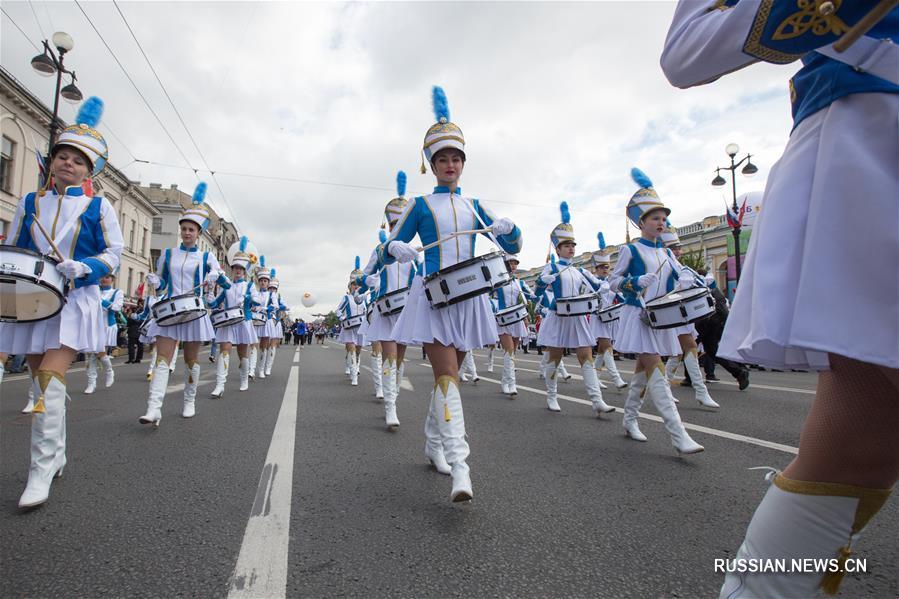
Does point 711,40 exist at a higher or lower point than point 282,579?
higher

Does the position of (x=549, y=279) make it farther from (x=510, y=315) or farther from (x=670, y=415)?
(x=670, y=415)

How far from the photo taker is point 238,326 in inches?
368

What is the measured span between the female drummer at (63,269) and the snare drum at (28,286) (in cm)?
12

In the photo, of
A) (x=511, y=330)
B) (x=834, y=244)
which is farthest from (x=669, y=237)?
(x=834, y=244)

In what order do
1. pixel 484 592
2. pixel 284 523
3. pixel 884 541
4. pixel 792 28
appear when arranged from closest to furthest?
pixel 792 28 < pixel 484 592 < pixel 884 541 < pixel 284 523

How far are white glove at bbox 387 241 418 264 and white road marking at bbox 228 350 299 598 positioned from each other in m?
1.74

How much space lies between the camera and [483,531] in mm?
2510

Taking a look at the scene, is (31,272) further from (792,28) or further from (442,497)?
(792,28)

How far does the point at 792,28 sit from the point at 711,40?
17 cm

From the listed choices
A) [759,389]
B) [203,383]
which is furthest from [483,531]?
[203,383]

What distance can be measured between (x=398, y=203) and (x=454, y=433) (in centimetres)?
484

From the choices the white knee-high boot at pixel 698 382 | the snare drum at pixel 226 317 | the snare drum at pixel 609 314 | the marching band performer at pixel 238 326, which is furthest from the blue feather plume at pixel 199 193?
the white knee-high boot at pixel 698 382

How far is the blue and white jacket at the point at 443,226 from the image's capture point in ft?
11.6

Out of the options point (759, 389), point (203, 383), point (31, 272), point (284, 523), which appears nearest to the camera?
point (284, 523)
